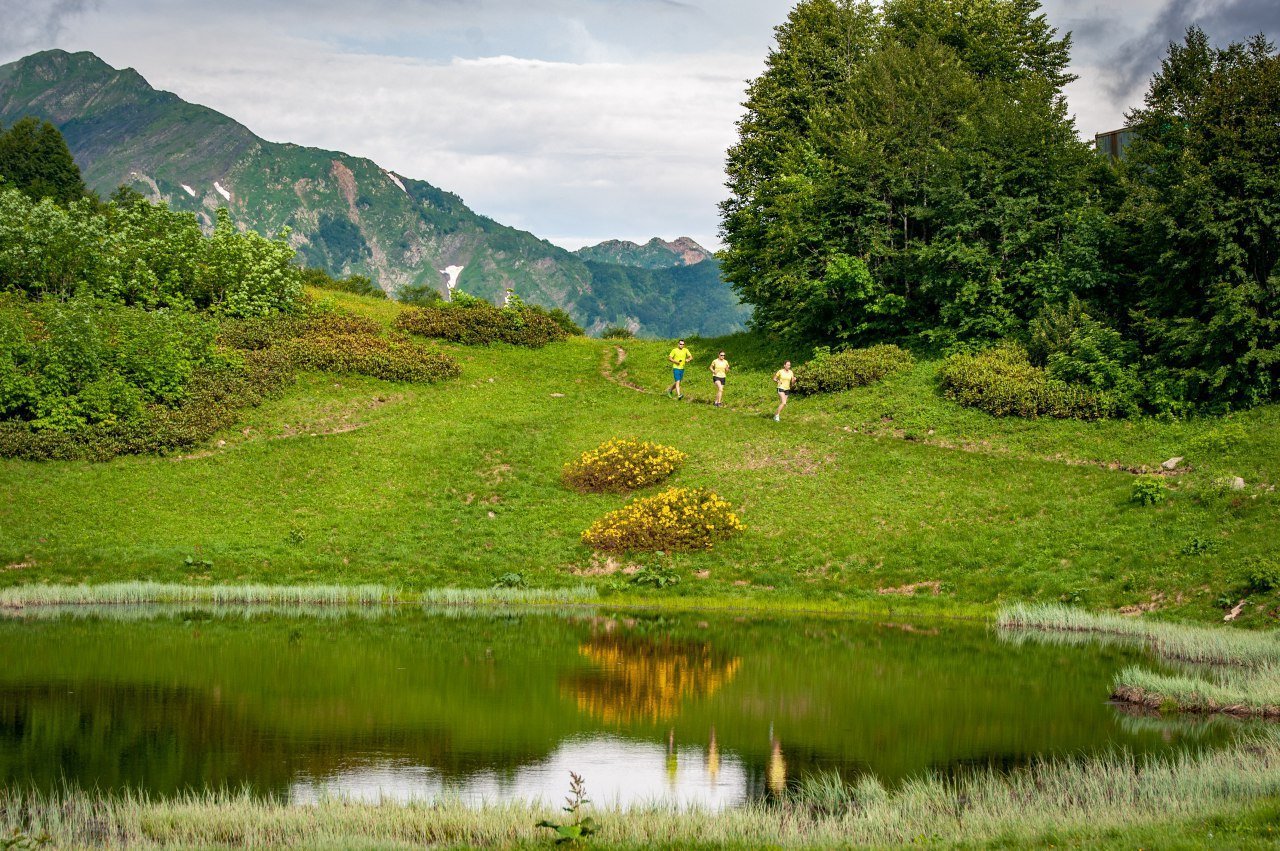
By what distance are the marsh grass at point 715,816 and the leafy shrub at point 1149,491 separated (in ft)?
71.6

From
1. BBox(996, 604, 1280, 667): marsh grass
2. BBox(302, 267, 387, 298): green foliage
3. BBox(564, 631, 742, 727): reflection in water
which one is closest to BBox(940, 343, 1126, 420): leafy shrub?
BBox(996, 604, 1280, 667): marsh grass

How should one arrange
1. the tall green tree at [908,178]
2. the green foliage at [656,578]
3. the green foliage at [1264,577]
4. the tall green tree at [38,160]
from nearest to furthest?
the green foliage at [1264,577]
the green foliage at [656,578]
the tall green tree at [908,178]
the tall green tree at [38,160]

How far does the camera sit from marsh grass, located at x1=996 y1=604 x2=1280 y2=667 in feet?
81.3

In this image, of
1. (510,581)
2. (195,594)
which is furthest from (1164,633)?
(195,594)

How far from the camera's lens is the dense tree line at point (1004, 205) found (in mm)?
42406

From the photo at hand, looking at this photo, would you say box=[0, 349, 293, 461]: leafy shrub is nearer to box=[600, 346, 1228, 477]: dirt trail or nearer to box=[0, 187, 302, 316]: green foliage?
box=[0, 187, 302, 316]: green foliage

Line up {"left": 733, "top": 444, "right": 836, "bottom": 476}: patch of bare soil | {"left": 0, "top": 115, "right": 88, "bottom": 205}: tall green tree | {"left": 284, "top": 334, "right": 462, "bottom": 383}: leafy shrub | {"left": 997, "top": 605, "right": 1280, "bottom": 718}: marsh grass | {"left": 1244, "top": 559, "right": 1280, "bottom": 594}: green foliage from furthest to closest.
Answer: {"left": 0, "top": 115, "right": 88, "bottom": 205}: tall green tree < {"left": 284, "top": 334, "right": 462, "bottom": 383}: leafy shrub < {"left": 733, "top": 444, "right": 836, "bottom": 476}: patch of bare soil < {"left": 1244, "top": 559, "right": 1280, "bottom": 594}: green foliage < {"left": 997, "top": 605, "right": 1280, "bottom": 718}: marsh grass

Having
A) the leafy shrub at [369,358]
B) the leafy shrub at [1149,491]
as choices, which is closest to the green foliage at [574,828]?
the leafy shrub at [1149,491]

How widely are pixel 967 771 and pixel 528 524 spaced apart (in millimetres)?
25068

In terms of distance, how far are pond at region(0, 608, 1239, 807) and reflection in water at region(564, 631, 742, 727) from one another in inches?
3.2

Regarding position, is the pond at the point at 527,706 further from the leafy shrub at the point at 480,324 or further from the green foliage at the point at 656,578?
the leafy shrub at the point at 480,324

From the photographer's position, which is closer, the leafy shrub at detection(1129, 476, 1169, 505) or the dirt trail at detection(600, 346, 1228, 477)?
the leafy shrub at detection(1129, 476, 1169, 505)

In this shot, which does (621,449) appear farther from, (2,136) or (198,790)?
(2,136)

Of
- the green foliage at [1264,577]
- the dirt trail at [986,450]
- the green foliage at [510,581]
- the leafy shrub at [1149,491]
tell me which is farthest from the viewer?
the dirt trail at [986,450]
